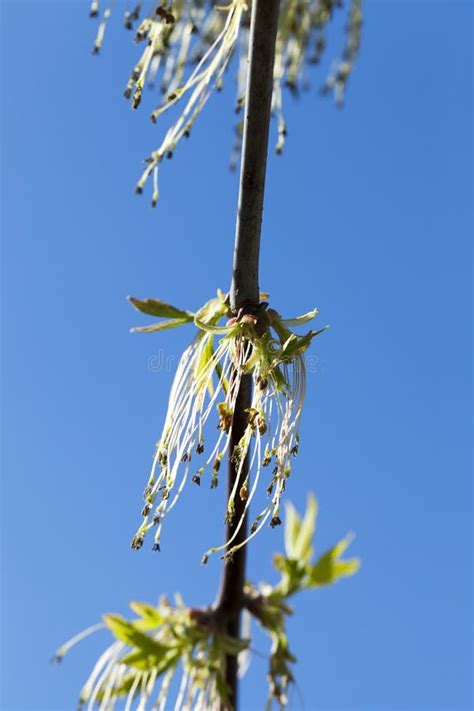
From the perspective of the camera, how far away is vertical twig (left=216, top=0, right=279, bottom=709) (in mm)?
1133

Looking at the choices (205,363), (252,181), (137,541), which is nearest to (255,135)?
(252,181)

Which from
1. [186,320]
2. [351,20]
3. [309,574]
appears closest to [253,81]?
[186,320]

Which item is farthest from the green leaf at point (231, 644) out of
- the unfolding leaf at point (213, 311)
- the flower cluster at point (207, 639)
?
the unfolding leaf at point (213, 311)

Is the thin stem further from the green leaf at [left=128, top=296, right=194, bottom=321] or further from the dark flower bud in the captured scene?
the dark flower bud

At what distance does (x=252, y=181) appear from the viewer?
3.99 feet

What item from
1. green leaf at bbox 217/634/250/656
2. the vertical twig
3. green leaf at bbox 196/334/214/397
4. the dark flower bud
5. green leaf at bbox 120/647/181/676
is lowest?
green leaf at bbox 120/647/181/676

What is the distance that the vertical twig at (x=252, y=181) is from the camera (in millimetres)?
1133

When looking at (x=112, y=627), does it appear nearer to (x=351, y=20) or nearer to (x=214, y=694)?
(x=214, y=694)

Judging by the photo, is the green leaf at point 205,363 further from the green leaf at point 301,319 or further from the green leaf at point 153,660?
the green leaf at point 153,660

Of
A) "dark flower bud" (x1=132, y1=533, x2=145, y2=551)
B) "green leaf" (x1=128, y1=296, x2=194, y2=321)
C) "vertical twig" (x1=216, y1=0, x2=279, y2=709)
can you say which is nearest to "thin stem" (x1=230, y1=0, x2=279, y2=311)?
"vertical twig" (x1=216, y1=0, x2=279, y2=709)

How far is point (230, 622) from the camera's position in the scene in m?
1.13

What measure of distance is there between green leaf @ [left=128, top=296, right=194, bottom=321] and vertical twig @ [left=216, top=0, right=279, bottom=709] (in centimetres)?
12

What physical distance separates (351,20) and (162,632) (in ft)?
8.92

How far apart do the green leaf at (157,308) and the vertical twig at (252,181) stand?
12 cm
